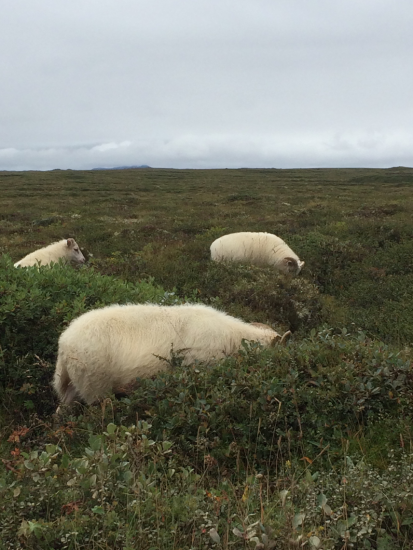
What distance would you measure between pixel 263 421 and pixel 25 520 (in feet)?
7.02

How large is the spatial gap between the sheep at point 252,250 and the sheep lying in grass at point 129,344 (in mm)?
7429

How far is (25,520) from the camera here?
7.95 ft

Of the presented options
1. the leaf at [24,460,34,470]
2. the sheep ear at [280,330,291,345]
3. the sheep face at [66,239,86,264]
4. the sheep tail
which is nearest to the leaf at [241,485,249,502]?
→ the leaf at [24,460,34,470]

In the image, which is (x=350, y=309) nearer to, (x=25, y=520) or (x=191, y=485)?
(x=191, y=485)

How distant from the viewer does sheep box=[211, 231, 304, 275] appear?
43.0 ft

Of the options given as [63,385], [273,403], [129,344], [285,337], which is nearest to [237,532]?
[273,403]

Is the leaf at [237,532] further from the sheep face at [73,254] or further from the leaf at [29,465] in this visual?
the sheep face at [73,254]

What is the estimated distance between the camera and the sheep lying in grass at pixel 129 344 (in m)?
4.82

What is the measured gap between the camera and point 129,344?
195 inches

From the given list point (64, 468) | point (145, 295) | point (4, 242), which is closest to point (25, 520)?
point (64, 468)

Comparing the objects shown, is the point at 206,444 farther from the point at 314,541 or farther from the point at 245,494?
the point at 314,541

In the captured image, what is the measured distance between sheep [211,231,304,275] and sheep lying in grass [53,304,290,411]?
743 centimetres

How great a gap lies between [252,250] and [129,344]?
8.93 metres

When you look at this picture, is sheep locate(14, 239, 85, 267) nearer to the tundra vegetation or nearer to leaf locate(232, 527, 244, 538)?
the tundra vegetation
